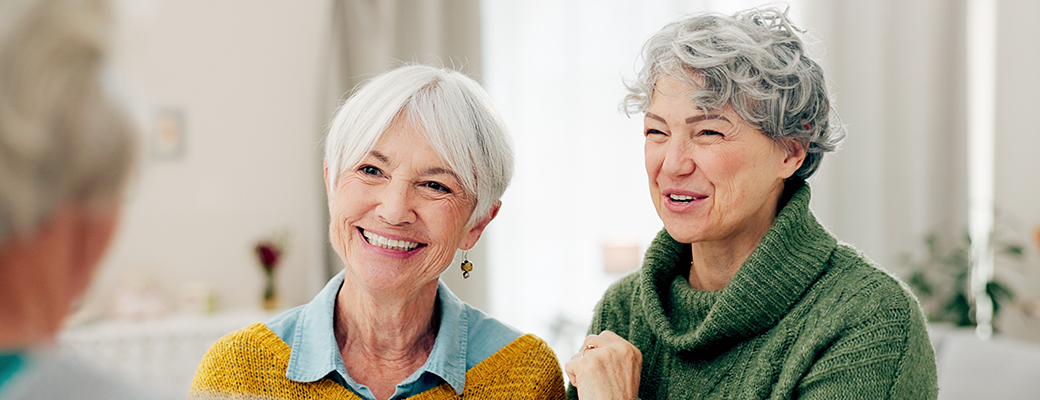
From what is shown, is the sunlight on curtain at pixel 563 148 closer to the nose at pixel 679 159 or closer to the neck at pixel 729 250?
the neck at pixel 729 250

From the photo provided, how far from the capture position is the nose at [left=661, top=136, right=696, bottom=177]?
1358 millimetres

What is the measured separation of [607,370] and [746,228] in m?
0.38

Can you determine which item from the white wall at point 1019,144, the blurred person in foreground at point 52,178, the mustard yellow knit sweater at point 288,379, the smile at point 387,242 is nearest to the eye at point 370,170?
the smile at point 387,242

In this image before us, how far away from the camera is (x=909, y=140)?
4355mm

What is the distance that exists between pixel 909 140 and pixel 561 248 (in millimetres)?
2147

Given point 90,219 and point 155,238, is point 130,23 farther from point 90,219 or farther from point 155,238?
point 155,238

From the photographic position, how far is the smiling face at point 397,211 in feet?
4.39

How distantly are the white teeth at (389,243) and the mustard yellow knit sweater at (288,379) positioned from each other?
0.26 metres

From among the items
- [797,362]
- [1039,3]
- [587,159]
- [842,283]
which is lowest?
[587,159]

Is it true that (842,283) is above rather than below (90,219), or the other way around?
below

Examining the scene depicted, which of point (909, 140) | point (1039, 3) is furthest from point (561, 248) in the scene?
point (1039, 3)

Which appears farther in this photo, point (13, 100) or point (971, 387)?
point (971, 387)

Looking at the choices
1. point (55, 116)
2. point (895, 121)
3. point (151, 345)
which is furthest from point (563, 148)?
point (55, 116)

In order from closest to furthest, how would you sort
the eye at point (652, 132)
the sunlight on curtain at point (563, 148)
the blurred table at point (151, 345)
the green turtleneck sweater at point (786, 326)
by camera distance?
the green turtleneck sweater at point (786, 326) → the eye at point (652, 132) → the blurred table at point (151, 345) → the sunlight on curtain at point (563, 148)
